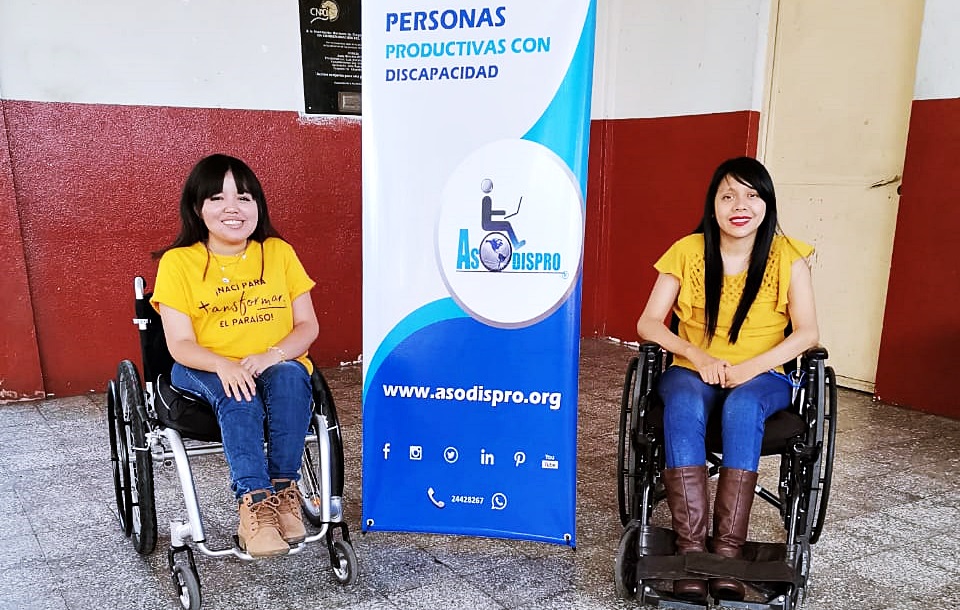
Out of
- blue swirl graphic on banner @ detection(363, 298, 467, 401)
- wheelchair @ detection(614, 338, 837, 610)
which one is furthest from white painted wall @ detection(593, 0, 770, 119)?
blue swirl graphic on banner @ detection(363, 298, 467, 401)

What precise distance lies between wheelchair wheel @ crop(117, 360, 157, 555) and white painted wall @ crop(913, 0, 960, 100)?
137 inches

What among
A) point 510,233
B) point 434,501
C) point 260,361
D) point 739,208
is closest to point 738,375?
point 739,208

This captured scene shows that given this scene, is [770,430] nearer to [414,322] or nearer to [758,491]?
[758,491]

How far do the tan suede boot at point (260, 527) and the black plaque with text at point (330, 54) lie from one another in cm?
258

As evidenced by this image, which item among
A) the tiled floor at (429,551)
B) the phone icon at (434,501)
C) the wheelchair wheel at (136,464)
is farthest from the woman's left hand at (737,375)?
the wheelchair wheel at (136,464)

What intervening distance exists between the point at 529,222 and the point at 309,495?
1.09m

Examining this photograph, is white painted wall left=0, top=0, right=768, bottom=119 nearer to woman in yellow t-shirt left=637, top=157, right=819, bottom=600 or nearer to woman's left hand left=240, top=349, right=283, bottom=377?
woman's left hand left=240, top=349, right=283, bottom=377

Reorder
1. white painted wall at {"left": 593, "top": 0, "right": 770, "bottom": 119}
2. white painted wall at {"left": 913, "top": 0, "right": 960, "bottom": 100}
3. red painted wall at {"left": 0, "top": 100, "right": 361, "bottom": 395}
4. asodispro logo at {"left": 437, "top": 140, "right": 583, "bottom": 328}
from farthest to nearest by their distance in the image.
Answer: white painted wall at {"left": 593, "top": 0, "right": 770, "bottom": 119} → red painted wall at {"left": 0, "top": 100, "right": 361, "bottom": 395} → white painted wall at {"left": 913, "top": 0, "right": 960, "bottom": 100} → asodispro logo at {"left": 437, "top": 140, "right": 583, "bottom": 328}

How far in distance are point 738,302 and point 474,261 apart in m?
0.75

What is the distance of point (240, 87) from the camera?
3723 millimetres

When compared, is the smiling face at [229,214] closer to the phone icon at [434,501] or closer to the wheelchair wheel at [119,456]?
the wheelchair wheel at [119,456]

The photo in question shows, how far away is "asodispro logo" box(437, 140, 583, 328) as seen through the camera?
196 cm

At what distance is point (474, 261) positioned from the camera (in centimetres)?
202

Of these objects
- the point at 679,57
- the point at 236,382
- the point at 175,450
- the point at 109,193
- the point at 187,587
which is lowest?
the point at 187,587
